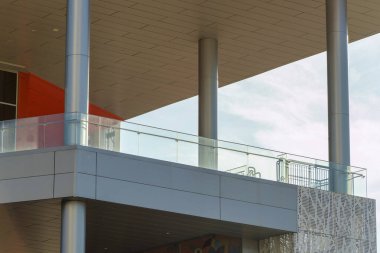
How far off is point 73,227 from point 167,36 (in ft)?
39.8

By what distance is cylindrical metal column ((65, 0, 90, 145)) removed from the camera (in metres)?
30.6

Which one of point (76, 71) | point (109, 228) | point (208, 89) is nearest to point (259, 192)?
point (109, 228)

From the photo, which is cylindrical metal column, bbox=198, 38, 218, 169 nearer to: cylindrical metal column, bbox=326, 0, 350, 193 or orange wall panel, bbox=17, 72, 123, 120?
cylindrical metal column, bbox=326, 0, 350, 193

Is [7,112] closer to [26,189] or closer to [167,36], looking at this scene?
[167,36]

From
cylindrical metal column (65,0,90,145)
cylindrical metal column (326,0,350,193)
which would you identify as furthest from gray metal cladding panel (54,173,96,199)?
cylindrical metal column (326,0,350,193)

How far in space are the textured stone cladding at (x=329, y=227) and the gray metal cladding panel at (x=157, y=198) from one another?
251 cm

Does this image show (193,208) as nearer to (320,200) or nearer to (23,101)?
(320,200)

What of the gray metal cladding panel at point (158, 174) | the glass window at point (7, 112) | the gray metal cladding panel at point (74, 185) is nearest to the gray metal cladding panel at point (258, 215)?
the gray metal cladding panel at point (158, 174)

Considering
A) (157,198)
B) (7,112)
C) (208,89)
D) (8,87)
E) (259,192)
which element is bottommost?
(157,198)

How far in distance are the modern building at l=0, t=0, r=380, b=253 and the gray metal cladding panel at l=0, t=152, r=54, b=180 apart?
2cm

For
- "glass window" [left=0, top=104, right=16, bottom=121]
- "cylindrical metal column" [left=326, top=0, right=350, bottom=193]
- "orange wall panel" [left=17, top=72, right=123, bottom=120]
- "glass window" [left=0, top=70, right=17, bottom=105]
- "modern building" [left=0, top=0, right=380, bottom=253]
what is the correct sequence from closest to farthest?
1. "modern building" [left=0, top=0, right=380, bottom=253]
2. "cylindrical metal column" [left=326, top=0, right=350, bottom=193]
3. "glass window" [left=0, top=104, right=16, bottom=121]
4. "glass window" [left=0, top=70, right=17, bottom=105]
5. "orange wall panel" [left=17, top=72, right=123, bottom=120]

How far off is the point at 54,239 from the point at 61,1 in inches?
296

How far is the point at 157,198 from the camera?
3106 cm

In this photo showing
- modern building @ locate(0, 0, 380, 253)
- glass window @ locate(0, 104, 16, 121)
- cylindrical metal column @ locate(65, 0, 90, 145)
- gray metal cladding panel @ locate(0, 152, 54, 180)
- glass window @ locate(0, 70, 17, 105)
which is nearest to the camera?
gray metal cladding panel @ locate(0, 152, 54, 180)
